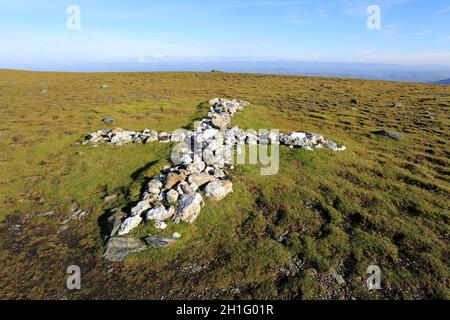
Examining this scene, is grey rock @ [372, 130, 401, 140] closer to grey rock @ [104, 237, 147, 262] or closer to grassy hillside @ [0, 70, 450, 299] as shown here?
grassy hillside @ [0, 70, 450, 299]

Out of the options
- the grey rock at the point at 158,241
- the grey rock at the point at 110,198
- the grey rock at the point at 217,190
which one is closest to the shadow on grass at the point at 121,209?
the grey rock at the point at 110,198

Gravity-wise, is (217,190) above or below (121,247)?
above

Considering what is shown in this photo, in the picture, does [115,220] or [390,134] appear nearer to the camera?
[115,220]

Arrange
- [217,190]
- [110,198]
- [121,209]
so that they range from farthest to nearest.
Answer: [110,198] < [217,190] < [121,209]

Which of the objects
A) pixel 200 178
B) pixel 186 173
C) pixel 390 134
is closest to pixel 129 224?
pixel 186 173

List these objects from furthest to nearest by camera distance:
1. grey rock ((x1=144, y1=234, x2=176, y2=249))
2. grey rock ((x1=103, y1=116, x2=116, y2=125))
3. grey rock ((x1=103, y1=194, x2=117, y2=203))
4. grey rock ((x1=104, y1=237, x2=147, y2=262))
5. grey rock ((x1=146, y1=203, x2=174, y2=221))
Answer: grey rock ((x1=103, y1=116, x2=116, y2=125)), grey rock ((x1=103, y1=194, x2=117, y2=203)), grey rock ((x1=146, y1=203, x2=174, y2=221)), grey rock ((x1=144, y1=234, x2=176, y2=249)), grey rock ((x1=104, y1=237, x2=147, y2=262))

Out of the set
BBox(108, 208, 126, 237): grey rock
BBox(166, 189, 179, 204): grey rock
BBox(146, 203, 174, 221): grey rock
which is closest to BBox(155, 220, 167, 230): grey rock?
BBox(146, 203, 174, 221): grey rock

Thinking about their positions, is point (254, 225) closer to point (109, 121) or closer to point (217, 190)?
point (217, 190)
